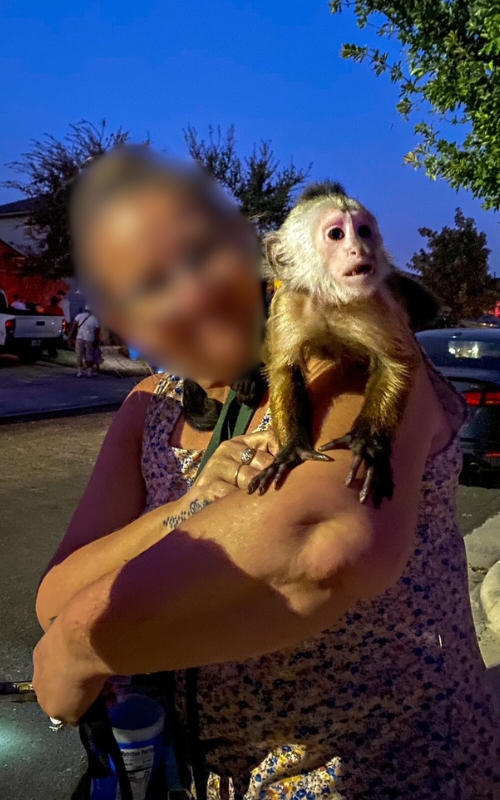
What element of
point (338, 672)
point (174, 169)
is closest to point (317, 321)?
point (174, 169)

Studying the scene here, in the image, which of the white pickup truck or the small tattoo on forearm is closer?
the small tattoo on forearm

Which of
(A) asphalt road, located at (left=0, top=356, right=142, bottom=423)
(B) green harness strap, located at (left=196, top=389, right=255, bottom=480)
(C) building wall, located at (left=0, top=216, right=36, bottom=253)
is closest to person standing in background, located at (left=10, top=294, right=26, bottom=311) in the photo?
(A) asphalt road, located at (left=0, top=356, right=142, bottom=423)

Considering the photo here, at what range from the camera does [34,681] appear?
44.6 inches

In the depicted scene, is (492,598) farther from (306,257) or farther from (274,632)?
(274,632)

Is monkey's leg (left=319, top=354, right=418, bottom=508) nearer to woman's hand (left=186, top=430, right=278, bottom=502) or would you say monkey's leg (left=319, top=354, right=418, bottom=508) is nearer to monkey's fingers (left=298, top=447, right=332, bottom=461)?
monkey's fingers (left=298, top=447, right=332, bottom=461)

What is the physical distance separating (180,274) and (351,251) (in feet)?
1.52

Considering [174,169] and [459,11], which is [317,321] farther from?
[459,11]

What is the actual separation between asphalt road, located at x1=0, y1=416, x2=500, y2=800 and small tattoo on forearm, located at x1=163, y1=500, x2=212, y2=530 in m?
1.90

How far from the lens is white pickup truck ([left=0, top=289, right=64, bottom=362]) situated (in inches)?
637

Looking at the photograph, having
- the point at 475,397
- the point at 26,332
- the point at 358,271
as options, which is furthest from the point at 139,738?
the point at 26,332

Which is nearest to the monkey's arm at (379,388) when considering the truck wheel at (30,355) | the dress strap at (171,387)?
the dress strap at (171,387)

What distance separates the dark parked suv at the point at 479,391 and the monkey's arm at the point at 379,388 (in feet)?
16.2

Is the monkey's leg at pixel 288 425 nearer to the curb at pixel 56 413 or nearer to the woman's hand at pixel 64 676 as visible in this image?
the woman's hand at pixel 64 676

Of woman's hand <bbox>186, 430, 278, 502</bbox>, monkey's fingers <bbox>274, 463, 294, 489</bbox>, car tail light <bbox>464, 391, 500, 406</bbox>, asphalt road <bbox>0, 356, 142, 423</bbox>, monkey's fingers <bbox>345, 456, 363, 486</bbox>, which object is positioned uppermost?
monkey's fingers <bbox>345, 456, 363, 486</bbox>
